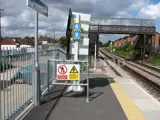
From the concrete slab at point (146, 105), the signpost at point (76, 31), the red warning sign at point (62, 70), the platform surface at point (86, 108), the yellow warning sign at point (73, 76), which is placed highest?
the signpost at point (76, 31)

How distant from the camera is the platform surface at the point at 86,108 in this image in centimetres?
633

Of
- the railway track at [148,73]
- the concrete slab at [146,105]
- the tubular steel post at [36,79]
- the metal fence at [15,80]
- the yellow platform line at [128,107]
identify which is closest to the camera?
the metal fence at [15,80]

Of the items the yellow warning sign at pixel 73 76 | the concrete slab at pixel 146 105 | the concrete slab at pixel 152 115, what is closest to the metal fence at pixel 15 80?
the yellow warning sign at pixel 73 76

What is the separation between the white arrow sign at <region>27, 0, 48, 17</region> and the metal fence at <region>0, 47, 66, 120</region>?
1068 millimetres

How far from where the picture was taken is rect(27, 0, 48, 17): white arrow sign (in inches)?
245

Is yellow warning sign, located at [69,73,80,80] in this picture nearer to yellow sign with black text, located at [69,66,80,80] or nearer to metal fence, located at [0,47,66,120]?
yellow sign with black text, located at [69,66,80,80]

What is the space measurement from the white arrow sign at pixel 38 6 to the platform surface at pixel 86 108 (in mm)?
2616

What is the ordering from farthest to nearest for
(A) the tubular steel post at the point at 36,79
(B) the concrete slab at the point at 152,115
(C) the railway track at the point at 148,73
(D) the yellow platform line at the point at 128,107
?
(C) the railway track at the point at 148,73 → (A) the tubular steel post at the point at 36,79 → (D) the yellow platform line at the point at 128,107 → (B) the concrete slab at the point at 152,115

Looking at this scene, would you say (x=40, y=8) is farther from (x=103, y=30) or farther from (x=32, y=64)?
(x=103, y=30)

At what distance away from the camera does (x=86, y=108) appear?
23.5ft

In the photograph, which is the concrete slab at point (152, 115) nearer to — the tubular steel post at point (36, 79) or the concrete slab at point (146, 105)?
the concrete slab at point (146, 105)

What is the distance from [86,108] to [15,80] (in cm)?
232

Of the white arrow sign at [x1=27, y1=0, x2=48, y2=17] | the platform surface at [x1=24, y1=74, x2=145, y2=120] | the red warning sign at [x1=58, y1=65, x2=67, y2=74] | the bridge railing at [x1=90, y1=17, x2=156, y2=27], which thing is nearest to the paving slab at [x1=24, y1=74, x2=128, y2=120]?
the platform surface at [x1=24, y1=74, x2=145, y2=120]

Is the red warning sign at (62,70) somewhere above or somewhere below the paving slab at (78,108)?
above
